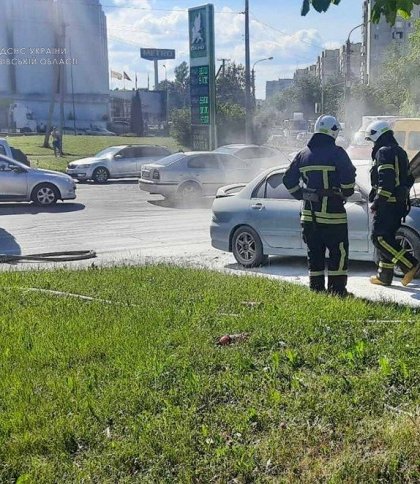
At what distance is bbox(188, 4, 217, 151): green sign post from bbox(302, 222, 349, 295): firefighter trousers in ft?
79.2

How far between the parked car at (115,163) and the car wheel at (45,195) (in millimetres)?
7983

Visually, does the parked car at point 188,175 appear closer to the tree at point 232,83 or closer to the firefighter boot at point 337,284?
the firefighter boot at point 337,284

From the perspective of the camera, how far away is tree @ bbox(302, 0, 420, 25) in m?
3.21

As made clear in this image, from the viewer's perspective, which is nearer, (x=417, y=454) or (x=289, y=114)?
(x=417, y=454)

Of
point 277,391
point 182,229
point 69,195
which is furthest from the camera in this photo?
point 69,195

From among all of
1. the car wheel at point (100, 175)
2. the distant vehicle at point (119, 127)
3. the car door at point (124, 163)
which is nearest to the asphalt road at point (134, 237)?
the car wheel at point (100, 175)

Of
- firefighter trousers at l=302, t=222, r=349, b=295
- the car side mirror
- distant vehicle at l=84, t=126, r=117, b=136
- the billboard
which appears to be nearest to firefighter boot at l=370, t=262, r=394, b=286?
firefighter trousers at l=302, t=222, r=349, b=295

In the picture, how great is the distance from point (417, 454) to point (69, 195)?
1605 centimetres

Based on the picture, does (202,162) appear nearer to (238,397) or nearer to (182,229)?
(182,229)

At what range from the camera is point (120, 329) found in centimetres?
552

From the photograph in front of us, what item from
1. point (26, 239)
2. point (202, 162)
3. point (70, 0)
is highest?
point (70, 0)

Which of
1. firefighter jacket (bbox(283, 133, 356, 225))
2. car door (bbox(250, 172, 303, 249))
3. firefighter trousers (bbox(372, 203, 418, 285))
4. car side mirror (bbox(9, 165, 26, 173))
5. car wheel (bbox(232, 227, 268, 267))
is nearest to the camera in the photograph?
firefighter jacket (bbox(283, 133, 356, 225))

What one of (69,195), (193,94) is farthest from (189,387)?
(193,94)

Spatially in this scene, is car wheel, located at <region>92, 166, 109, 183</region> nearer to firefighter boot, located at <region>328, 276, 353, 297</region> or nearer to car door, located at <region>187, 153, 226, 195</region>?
car door, located at <region>187, 153, 226, 195</region>
